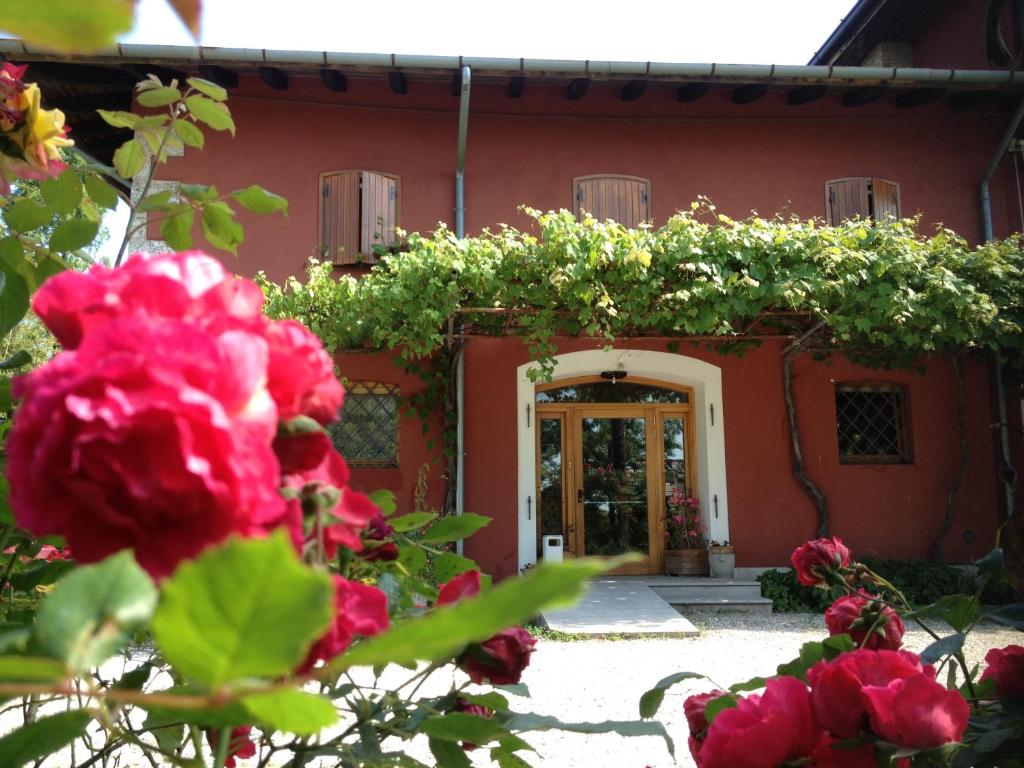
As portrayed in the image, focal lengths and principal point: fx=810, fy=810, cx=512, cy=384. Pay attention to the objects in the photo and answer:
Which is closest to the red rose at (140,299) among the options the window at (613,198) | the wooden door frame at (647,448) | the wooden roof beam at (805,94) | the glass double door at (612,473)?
the window at (613,198)

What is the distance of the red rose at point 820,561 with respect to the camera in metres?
1.15

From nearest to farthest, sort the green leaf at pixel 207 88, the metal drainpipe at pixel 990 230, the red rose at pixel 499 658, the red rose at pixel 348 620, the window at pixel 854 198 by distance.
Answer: the red rose at pixel 348 620
the red rose at pixel 499 658
the green leaf at pixel 207 88
the metal drainpipe at pixel 990 230
the window at pixel 854 198

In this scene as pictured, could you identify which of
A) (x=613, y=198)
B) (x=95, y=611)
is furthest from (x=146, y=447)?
(x=613, y=198)

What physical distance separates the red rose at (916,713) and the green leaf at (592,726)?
17cm

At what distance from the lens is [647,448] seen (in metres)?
8.83

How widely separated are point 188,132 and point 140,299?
0.81 m

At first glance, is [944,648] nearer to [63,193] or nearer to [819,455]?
[63,193]

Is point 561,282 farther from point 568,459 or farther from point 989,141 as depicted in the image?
point 989,141

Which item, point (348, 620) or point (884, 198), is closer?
point (348, 620)

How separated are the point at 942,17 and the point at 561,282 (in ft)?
22.0

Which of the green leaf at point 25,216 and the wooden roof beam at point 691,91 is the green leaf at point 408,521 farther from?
the wooden roof beam at point 691,91


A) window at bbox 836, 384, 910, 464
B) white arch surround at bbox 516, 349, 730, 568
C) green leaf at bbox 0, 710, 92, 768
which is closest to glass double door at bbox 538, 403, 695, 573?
white arch surround at bbox 516, 349, 730, 568

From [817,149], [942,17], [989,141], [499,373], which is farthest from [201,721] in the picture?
[942,17]

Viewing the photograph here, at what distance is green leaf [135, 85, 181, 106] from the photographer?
3.62 feet
